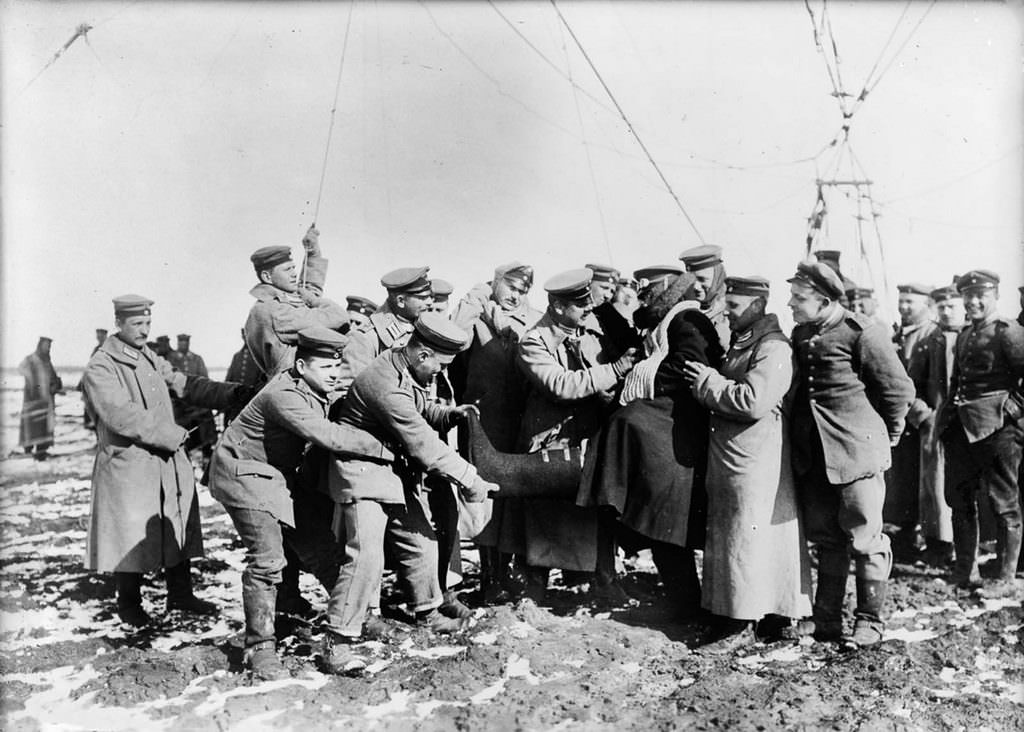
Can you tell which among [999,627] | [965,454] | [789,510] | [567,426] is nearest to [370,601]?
[567,426]

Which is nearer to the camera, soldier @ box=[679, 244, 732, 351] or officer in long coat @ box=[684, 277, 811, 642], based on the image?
officer in long coat @ box=[684, 277, 811, 642]

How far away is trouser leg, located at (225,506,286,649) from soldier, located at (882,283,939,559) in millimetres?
5045

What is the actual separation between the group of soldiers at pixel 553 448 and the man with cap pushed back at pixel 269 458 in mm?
13

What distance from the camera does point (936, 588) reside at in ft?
19.1

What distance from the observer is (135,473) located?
208 inches

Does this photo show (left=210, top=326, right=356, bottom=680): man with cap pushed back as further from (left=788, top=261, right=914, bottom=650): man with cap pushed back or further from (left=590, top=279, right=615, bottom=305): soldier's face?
(left=788, top=261, right=914, bottom=650): man with cap pushed back

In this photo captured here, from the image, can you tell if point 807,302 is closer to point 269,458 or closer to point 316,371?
point 316,371

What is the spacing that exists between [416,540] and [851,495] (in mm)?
2413

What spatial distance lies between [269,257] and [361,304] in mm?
3407

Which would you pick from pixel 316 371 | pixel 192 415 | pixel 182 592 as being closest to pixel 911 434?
pixel 316 371

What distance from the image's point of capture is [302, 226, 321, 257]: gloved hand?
650 cm

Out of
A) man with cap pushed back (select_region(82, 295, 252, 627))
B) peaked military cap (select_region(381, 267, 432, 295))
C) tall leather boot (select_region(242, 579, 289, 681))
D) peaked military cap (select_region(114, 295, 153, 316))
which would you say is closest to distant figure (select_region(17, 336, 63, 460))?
man with cap pushed back (select_region(82, 295, 252, 627))

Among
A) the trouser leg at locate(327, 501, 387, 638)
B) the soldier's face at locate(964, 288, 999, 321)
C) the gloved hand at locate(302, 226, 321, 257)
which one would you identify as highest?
the gloved hand at locate(302, 226, 321, 257)

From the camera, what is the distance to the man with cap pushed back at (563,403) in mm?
4855
